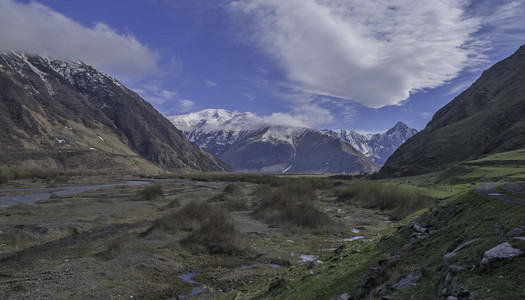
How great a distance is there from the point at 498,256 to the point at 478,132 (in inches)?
5043

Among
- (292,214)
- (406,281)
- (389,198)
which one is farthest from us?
(389,198)

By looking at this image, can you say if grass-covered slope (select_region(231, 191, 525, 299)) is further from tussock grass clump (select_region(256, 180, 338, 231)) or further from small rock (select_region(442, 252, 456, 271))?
tussock grass clump (select_region(256, 180, 338, 231))

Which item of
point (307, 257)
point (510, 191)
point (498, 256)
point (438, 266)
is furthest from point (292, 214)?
point (498, 256)

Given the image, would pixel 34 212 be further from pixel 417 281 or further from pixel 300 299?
pixel 417 281

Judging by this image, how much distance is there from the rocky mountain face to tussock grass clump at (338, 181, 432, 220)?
46.9m

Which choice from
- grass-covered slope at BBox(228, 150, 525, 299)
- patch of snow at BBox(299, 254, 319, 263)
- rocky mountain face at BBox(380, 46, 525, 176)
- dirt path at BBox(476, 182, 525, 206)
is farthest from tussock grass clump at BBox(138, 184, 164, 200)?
rocky mountain face at BBox(380, 46, 525, 176)

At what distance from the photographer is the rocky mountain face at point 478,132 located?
9794 centimetres

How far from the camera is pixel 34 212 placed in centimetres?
5494

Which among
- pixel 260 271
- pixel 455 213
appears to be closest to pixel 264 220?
pixel 260 271

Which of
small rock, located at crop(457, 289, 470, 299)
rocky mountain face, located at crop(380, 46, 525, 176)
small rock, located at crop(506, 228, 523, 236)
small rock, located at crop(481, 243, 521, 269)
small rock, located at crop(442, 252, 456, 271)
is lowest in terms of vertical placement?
small rock, located at crop(457, 289, 470, 299)

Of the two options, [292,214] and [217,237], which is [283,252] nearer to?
[217,237]

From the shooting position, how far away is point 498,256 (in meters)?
8.80

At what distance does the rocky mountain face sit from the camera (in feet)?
321

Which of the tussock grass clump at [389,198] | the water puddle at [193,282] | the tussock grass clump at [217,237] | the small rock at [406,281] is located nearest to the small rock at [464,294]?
the small rock at [406,281]
